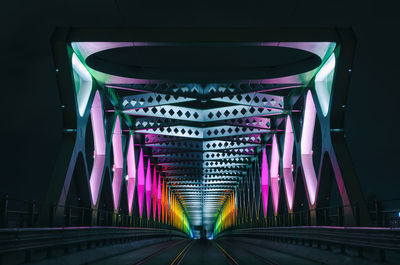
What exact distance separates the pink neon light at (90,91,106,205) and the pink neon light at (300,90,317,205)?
1173cm

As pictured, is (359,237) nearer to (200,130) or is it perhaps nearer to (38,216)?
(38,216)

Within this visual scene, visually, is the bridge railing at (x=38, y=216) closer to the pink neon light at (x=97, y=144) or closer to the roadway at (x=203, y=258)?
the roadway at (x=203, y=258)

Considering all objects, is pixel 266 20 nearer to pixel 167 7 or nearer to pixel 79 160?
pixel 167 7

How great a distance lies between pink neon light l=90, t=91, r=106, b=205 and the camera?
80.5 feet

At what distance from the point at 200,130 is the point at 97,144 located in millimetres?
12450

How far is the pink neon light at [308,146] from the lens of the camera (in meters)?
23.4

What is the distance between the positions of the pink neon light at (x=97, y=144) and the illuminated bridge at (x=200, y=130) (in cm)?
7

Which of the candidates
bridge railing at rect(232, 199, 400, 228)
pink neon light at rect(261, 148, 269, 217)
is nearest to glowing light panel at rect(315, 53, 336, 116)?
bridge railing at rect(232, 199, 400, 228)

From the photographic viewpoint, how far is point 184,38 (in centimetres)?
1734

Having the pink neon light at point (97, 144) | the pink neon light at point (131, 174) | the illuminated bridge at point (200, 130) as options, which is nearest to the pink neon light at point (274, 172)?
the illuminated bridge at point (200, 130)

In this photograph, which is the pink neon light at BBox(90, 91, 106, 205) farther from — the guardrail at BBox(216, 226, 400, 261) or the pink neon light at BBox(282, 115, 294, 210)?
the pink neon light at BBox(282, 115, 294, 210)

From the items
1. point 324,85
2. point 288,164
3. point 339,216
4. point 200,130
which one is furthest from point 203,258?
point 200,130

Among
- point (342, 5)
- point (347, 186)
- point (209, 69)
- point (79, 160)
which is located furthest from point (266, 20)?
point (79, 160)

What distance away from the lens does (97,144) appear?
25.7m
